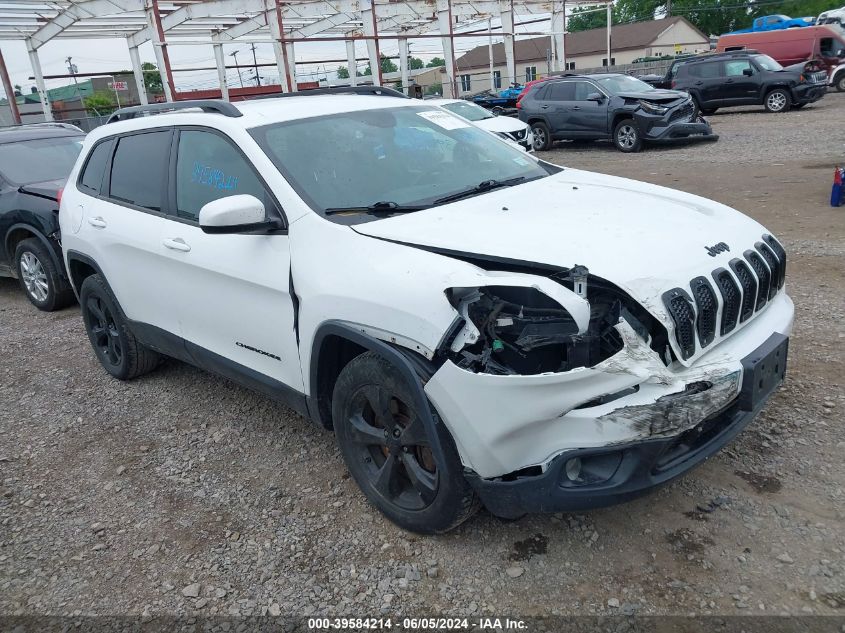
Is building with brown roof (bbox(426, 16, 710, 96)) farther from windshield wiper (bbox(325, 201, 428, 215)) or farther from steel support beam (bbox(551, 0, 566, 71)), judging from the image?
windshield wiper (bbox(325, 201, 428, 215))

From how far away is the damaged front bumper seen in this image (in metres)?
2.34

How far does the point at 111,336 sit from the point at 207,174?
1.93 meters

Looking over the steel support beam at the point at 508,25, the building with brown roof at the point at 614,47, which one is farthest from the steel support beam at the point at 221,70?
the building with brown roof at the point at 614,47

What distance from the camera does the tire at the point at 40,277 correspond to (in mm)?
6766

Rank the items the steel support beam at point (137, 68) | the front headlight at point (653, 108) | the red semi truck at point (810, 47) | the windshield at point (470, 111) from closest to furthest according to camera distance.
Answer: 1. the windshield at point (470, 111)
2. the front headlight at point (653, 108)
3. the red semi truck at point (810, 47)
4. the steel support beam at point (137, 68)

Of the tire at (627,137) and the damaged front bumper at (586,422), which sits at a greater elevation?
the damaged front bumper at (586,422)

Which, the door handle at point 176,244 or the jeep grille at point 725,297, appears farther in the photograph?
the door handle at point 176,244

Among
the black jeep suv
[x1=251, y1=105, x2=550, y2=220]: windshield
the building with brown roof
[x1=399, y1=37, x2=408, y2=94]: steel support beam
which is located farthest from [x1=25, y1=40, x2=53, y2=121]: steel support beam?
the building with brown roof

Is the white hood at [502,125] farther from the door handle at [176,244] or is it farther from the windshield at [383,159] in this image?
the door handle at [176,244]

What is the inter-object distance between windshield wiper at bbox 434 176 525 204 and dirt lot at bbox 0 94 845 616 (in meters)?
1.51

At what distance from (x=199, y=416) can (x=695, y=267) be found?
3162 millimetres

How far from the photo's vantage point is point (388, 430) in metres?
2.90

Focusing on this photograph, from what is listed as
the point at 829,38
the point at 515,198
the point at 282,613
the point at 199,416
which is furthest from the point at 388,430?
the point at 829,38

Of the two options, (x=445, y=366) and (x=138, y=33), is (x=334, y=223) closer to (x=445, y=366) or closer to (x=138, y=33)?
(x=445, y=366)
